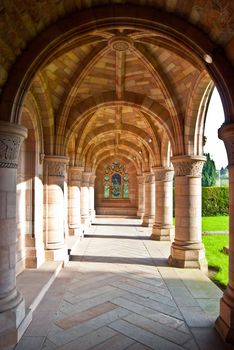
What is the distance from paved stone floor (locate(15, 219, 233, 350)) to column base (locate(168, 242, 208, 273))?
26cm

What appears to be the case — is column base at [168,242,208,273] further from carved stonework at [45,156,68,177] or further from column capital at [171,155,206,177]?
carved stonework at [45,156,68,177]

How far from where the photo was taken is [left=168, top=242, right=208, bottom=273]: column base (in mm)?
7035

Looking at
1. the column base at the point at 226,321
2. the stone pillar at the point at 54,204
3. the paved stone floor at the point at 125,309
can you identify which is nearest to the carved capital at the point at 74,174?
the stone pillar at the point at 54,204

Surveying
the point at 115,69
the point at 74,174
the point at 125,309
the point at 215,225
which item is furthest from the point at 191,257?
the point at 215,225

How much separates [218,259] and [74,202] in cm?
560

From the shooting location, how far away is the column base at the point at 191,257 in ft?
23.1

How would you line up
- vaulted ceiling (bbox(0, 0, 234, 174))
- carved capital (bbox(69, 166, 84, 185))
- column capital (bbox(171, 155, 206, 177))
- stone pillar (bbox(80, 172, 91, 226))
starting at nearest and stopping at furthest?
vaulted ceiling (bbox(0, 0, 234, 174)), column capital (bbox(171, 155, 206, 177)), carved capital (bbox(69, 166, 84, 185)), stone pillar (bbox(80, 172, 91, 226))

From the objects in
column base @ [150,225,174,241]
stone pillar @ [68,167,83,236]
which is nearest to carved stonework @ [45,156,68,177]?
stone pillar @ [68,167,83,236]

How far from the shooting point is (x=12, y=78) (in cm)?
382

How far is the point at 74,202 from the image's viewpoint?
11312 millimetres

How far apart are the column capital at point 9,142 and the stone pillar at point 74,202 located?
742 cm

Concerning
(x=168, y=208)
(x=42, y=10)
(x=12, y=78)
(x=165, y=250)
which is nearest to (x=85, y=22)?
(x=42, y=10)

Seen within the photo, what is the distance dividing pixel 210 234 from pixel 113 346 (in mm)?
10363

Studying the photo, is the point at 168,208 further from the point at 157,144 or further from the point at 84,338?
the point at 84,338
